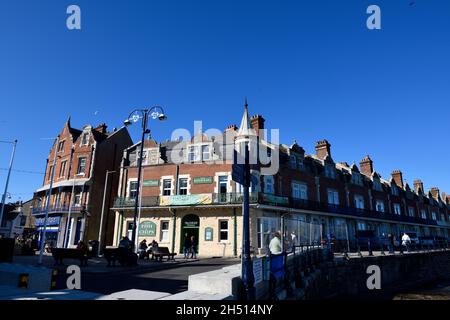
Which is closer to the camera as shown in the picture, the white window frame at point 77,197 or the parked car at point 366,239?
the parked car at point 366,239

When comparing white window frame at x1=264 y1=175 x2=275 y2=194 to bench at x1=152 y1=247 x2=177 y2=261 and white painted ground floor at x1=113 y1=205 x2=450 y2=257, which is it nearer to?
white painted ground floor at x1=113 y1=205 x2=450 y2=257

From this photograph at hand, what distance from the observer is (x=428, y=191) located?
195 feet

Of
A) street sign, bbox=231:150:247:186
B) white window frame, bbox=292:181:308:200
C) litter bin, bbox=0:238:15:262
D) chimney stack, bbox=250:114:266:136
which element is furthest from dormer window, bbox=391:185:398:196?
litter bin, bbox=0:238:15:262

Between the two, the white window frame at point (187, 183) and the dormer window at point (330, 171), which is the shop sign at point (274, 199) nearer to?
the white window frame at point (187, 183)

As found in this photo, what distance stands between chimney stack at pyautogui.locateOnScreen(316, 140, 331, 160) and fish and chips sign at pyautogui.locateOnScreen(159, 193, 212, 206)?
16.8m

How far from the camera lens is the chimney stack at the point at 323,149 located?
35781 millimetres

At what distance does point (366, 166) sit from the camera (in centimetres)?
4319

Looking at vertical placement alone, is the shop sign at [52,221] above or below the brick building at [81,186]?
below

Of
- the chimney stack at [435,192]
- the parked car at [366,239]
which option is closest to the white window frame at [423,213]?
the chimney stack at [435,192]

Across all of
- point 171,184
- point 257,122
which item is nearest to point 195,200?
point 171,184

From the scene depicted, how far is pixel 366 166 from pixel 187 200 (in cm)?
2904

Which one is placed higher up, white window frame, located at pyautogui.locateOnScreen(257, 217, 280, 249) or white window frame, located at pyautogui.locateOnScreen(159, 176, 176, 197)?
white window frame, located at pyautogui.locateOnScreen(159, 176, 176, 197)

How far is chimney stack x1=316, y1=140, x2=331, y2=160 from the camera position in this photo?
35781 millimetres
